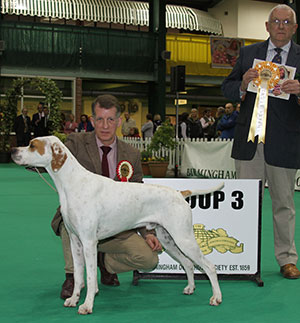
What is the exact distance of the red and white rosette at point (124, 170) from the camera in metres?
3.11

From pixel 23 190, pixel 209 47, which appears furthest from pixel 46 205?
pixel 209 47

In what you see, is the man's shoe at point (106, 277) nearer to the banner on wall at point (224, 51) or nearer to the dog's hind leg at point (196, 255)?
the dog's hind leg at point (196, 255)

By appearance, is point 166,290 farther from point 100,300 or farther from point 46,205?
point 46,205

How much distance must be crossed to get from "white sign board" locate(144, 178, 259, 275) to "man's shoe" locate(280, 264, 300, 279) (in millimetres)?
244

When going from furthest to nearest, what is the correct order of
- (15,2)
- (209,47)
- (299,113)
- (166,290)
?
(209,47), (15,2), (299,113), (166,290)

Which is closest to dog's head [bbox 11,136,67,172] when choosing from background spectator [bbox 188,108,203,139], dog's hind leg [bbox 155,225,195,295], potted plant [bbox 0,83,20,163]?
dog's hind leg [bbox 155,225,195,295]

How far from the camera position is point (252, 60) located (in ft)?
11.7

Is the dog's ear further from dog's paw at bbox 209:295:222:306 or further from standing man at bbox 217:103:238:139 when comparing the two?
standing man at bbox 217:103:238:139

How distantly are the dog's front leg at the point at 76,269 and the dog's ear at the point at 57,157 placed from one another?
1.43 feet

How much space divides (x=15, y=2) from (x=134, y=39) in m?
4.19

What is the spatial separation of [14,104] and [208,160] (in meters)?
7.88

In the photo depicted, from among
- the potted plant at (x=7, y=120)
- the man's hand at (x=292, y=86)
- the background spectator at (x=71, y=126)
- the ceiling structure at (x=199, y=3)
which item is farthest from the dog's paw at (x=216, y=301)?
the ceiling structure at (x=199, y=3)

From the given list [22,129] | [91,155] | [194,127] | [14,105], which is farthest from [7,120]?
[91,155]

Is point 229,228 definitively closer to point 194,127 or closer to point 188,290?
point 188,290
